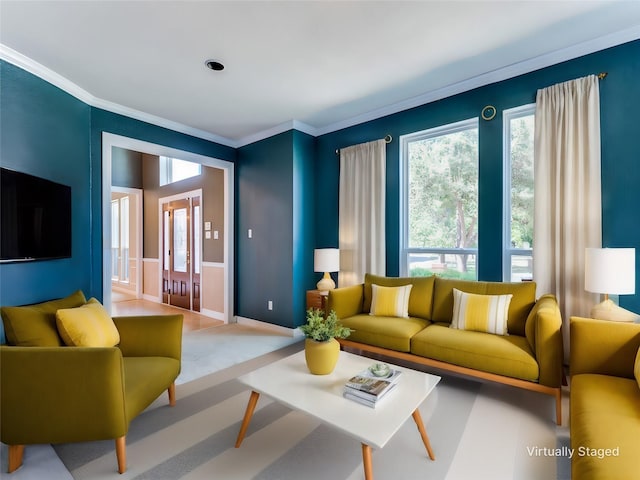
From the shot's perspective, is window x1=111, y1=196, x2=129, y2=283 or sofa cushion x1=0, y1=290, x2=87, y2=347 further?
window x1=111, y1=196, x2=129, y2=283

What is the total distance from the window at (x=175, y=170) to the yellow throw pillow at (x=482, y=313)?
4778 millimetres

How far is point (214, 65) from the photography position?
107 inches

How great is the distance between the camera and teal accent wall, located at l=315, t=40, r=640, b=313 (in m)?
2.41

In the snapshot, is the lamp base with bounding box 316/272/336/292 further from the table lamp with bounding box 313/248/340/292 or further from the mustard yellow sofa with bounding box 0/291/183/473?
the mustard yellow sofa with bounding box 0/291/183/473

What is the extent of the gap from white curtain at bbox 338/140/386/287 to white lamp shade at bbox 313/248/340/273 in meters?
0.25

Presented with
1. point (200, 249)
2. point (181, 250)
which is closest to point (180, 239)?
point (181, 250)

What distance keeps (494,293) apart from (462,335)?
0.55 m

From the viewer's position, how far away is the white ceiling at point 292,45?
6.87ft

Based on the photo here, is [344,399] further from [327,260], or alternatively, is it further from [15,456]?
[327,260]

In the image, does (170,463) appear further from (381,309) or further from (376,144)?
(376,144)

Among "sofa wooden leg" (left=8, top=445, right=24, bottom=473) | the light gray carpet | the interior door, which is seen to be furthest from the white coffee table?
the interior door

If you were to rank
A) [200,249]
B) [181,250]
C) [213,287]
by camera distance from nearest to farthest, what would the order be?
1. [213,287]
2. [200,249]
3. [181,250]

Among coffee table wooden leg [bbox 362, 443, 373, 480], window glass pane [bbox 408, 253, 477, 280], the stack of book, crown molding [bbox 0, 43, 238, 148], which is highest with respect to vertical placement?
crown molding [bbox 0, 43, 238, 148]

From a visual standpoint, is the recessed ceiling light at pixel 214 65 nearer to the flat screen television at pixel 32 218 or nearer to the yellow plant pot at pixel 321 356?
the flat screen television at pixel 32 218
